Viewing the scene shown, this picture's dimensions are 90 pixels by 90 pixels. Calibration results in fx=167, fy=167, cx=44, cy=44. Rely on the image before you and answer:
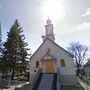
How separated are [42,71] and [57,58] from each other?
113 inches

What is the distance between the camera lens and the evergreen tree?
28.4 m

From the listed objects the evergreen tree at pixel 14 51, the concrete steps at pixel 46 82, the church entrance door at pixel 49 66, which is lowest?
the concrete steps at pixel 46 82

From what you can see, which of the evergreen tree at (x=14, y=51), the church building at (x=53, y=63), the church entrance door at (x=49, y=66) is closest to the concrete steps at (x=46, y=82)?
the church building at (x=53, y=63)

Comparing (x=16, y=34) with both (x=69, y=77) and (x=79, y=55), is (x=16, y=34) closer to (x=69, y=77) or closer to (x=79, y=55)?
(x=69, y=77)

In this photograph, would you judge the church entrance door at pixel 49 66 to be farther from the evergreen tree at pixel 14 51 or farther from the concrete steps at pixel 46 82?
the evergreen tree at pixel 14 51

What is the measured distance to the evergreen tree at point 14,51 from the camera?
28375 mm

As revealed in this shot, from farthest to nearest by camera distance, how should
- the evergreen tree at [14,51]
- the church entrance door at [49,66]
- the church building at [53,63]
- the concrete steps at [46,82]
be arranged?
the evergreen tree at [14,51] < the church entrance door at [49,66] < the church building at [53,63] < the concrete steps at [46,82]

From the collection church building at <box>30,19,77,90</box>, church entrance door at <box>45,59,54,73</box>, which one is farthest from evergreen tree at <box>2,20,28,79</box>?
church entrance door at <box>45,59,54,73</box>

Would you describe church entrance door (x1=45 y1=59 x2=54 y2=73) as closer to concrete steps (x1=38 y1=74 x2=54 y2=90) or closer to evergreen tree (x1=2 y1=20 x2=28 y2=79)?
concrete steps (x1=38 y1=74 x2=54 y2=90)

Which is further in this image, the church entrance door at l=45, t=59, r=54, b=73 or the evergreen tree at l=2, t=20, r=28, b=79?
the evergreen tree at l=2, t=20, r=28, b=79

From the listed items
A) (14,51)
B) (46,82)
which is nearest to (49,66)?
(46,82)

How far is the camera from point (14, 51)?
28.8 m

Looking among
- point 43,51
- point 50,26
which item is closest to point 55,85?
point 43,51

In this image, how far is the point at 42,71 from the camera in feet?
79.7
